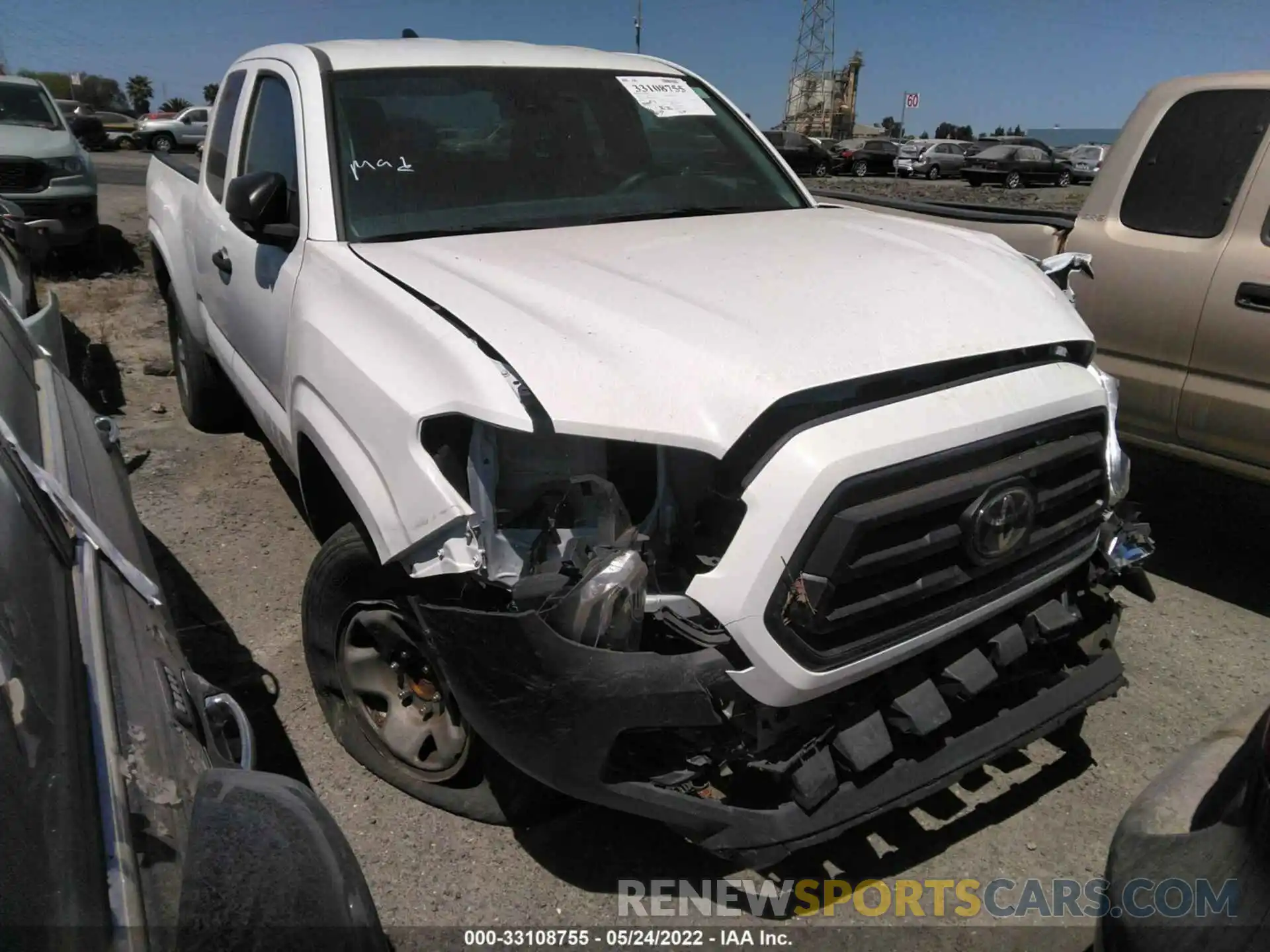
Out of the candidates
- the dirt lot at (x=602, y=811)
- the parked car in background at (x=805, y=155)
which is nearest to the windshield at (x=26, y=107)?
the dirt lot at (x=602, y=811)

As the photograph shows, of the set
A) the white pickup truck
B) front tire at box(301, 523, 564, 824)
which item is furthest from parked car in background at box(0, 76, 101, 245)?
front tire at box(301, 523, 564, 824)

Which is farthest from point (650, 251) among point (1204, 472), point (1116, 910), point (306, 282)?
point (1204, 472)

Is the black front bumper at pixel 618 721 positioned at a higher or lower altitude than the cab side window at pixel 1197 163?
lower

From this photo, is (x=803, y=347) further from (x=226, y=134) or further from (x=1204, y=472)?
(x=1204, y=472)

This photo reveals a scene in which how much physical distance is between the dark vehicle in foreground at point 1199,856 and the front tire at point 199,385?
14.7ft

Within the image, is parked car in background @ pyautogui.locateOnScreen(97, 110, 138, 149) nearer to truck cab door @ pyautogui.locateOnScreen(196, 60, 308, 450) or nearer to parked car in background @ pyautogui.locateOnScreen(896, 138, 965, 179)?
parked car in background @ pyautogui.locateOnScreen(896, 138, 965, 179)

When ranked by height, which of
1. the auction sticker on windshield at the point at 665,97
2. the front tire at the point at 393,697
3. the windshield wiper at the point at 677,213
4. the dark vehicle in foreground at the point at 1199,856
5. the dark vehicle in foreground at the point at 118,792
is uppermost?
the auction sticker on windshield at the point at 665,97

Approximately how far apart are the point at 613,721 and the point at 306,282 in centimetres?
168

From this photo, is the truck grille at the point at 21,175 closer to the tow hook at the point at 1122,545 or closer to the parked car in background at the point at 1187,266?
the parked car in background at the point at 1187,266

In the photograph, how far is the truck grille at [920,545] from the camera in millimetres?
1913

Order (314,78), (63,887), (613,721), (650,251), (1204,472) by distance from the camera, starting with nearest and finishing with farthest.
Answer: (63,887) < (613,721) < (650,251) < (314,78) < (1204,472)

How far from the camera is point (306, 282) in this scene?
281cm

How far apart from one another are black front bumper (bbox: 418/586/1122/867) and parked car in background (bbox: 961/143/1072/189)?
33.3 meters

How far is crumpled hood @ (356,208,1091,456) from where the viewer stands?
1996mm
